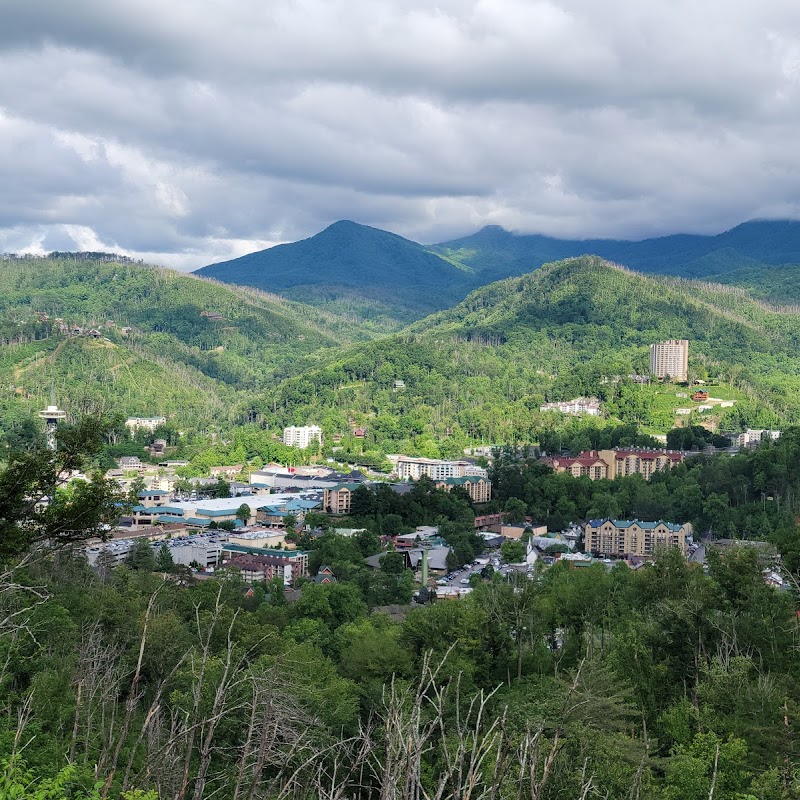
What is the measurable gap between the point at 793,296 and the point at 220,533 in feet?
459

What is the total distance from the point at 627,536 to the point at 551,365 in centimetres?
6603

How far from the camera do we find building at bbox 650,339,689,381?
314ft

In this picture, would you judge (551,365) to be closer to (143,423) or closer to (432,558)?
(143,423)

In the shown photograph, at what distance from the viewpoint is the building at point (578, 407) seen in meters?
87.0

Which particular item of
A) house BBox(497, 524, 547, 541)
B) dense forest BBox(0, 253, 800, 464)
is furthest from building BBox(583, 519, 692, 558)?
dense forest BBox(0, 253, 800, 464)

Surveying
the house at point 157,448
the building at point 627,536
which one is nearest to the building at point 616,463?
the building at point 627,536

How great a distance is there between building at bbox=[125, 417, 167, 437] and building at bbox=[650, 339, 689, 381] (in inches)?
2082

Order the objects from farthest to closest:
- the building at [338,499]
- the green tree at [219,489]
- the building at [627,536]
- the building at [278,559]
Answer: the green tree at [219,489]
the building at [338,499]
the building at [627,536]
the building at [278,559]

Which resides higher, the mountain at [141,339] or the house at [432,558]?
the mountain at [141,339]

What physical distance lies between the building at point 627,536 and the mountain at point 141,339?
161 feet

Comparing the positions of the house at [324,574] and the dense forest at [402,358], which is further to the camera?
the dense forest at [402,358]

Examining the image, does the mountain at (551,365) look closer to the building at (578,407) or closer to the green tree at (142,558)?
the building at (578,407)

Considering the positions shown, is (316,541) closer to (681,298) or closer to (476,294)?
(681,298)

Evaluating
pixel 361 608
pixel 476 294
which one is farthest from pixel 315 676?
pixel 476 294
